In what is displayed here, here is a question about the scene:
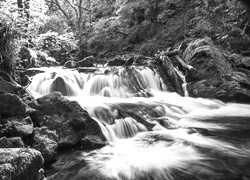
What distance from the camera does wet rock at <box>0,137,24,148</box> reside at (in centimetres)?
377

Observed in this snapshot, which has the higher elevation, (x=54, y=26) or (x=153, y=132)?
(x=54, y=26)

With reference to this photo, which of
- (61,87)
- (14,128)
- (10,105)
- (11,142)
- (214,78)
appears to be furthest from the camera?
(61,87)

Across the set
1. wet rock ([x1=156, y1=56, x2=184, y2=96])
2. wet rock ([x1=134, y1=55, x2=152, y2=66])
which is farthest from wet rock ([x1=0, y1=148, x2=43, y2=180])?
wet rock ([x1=134, y1=55, x2=152, y2=66])

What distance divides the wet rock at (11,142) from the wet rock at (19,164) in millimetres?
1175

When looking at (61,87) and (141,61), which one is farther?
(141,61)

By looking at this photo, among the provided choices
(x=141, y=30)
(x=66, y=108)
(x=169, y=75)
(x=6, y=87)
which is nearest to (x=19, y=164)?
(x=66, y=108)

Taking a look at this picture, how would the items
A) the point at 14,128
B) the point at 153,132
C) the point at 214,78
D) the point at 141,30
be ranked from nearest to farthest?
Answer: the point at 14,128, the point at 153,132, the point at 214,78, the point at 141,30

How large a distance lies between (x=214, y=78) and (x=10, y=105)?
24.5ft

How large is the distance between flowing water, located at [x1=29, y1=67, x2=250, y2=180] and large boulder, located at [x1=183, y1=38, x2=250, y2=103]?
1.46ft

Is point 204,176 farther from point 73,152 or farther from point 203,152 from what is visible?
point 73,152

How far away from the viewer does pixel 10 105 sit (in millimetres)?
4816

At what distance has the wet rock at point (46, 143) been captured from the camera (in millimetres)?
4281

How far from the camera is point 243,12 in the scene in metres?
13.5

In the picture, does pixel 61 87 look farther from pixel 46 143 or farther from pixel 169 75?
pixel 46 143
